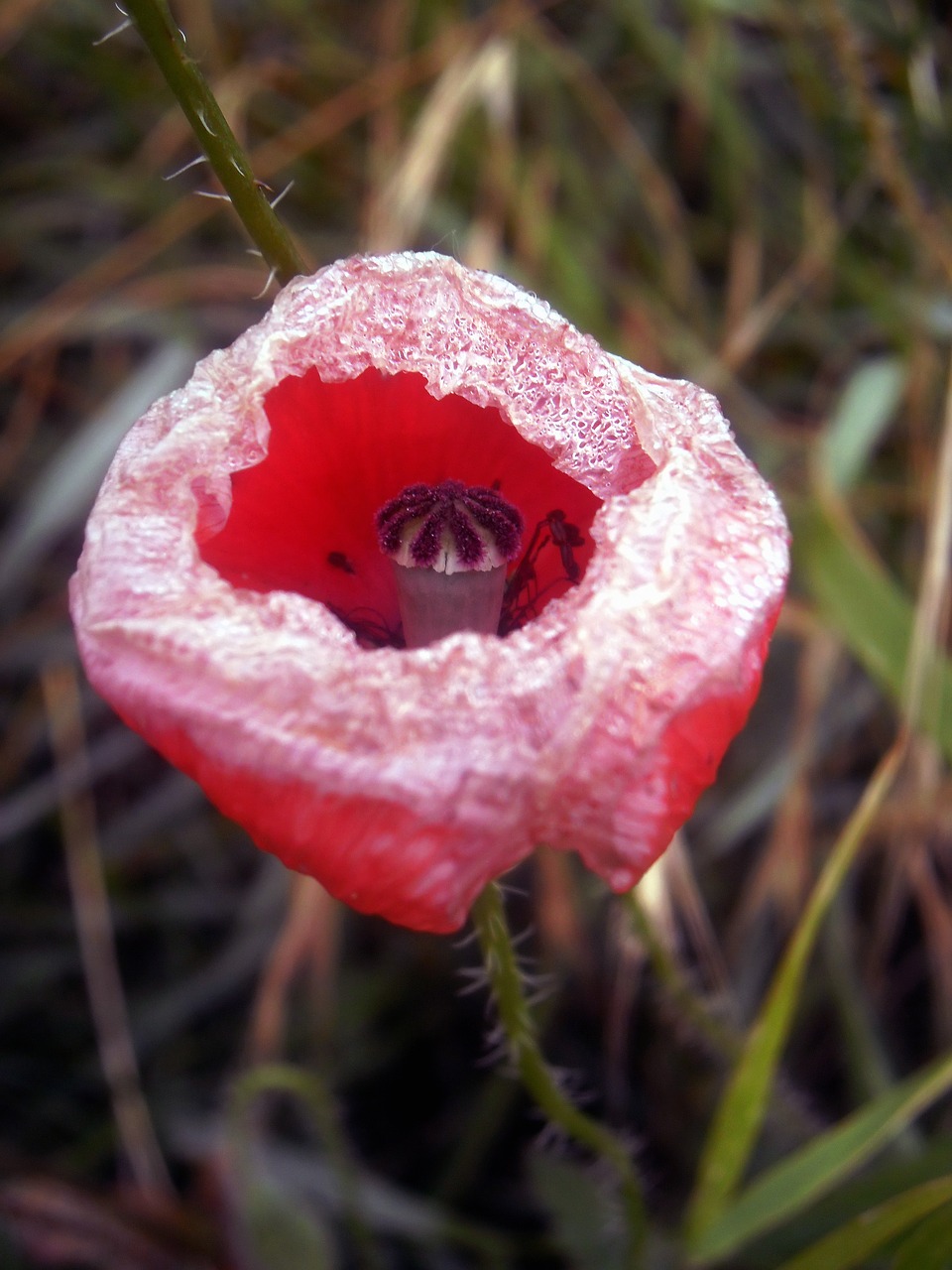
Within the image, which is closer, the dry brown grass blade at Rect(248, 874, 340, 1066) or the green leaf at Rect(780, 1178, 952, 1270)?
the green leaf at Rect(780, 1178, 952, 1270)

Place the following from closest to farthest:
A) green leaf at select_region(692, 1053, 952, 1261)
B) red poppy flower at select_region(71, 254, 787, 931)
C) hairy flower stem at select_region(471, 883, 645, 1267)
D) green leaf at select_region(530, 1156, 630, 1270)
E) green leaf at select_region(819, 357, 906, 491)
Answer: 1. red poppy flower at select_region(71, 254, 787, 931)
2. hairy flower stem at select_region(471, 883, 645, 1267)
3. green leaf at select_region(692, 1053, 952, 1261)
4. green leaf at select_region(530, 1156, 630, 1270)
5. green leaf at select_region(819, 357, 906, 491)

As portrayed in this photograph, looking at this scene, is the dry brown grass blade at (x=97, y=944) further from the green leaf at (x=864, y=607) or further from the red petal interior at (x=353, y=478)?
the green leaf at (x=864, y=607)

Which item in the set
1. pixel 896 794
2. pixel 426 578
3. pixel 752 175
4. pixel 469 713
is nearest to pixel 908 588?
pixel 896 794

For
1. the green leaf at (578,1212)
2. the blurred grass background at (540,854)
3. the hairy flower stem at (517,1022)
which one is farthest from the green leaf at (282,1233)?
the hairy flower stem at (517,1022)

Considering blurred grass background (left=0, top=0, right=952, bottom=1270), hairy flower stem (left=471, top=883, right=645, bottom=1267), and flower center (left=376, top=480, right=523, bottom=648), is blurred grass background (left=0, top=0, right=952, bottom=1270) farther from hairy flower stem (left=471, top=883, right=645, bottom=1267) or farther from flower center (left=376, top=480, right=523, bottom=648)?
flower center (left=376, top=480, right=523, bottom=648)

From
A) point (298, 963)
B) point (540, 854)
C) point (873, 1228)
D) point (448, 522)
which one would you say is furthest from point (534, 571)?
point (298, 963)

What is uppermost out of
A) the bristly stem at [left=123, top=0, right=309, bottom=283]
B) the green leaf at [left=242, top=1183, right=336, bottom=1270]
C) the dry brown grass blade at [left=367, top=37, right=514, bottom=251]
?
the bristly stem at [left=123, top=0, right=309, bottom=283]

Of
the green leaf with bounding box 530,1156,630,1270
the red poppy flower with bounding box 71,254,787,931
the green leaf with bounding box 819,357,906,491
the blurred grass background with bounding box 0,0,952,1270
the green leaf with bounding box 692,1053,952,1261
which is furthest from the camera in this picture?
the green leaf with bounding box 819,357,906,491

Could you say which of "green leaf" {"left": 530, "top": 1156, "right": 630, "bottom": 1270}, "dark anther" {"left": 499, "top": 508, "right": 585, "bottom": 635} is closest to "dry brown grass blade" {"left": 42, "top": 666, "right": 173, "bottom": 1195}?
"green leaf" {"left": 530, "top": 1156, "right": 630, "bottom": 1270}

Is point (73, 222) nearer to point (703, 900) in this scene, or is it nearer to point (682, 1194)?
point (703, 900)
